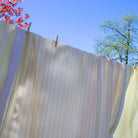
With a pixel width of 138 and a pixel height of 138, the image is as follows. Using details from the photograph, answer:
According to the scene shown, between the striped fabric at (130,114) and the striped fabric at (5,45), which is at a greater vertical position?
the striped fabric at (5,45)

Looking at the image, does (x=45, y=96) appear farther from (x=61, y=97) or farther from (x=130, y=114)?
(x=130, y=114)

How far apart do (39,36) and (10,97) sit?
0.49m

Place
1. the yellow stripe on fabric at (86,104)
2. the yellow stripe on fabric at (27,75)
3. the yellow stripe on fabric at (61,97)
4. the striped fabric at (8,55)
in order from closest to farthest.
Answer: the striped fabric at (8,55) < the yellow stripe on fabric at (27,75) < the yellow stripe on fabric at (61,97) < the yellow stripe on fabric at (86,104)

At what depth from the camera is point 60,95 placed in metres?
1.28

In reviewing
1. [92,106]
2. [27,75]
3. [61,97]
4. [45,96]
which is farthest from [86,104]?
[27,75]

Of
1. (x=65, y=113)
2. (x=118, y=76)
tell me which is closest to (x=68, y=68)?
(x=65, y=113)

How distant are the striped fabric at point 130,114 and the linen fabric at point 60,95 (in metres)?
0.12

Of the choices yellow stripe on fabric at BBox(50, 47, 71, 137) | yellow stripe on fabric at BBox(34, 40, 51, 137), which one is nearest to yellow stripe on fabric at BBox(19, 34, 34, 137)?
yellow stripe on fabric at BBox(34, 40, 51, 137)

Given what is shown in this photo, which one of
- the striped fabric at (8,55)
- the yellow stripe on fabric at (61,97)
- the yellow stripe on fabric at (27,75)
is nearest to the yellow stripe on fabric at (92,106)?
the yellow stripe on fabric at (61,97)

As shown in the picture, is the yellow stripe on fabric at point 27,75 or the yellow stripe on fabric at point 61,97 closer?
the yellow stripe on fabric at point 27,75

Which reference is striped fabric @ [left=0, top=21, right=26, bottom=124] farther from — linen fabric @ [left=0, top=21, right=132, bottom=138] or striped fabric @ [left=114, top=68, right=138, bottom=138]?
striped fabric @ [left=114, top=68, right=138, bottom=138]

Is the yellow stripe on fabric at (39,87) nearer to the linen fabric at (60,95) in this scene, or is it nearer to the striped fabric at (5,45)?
the linen fabric at (60,95)

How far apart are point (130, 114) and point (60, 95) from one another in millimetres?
845

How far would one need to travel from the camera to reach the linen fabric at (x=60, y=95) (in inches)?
45.3
